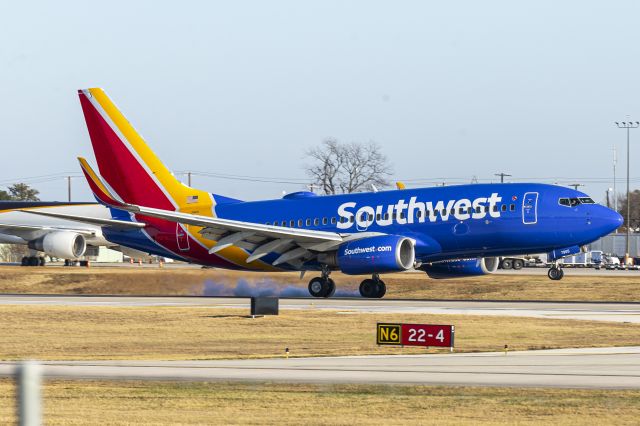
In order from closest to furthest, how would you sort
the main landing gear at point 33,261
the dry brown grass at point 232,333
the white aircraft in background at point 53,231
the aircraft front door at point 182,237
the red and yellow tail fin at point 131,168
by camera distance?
the dry brown grass at point 232,333
the aircraft front door at point 182,237
the red and yellow tail fin at point 131,168
the white aircraft in background at point 53,231
the main landing gear at point 33,261

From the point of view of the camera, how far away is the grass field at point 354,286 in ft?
182

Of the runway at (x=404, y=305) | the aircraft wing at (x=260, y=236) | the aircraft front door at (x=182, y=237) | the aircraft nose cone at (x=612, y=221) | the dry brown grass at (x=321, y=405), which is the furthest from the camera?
the aircraft front door at (x=182, y=237)

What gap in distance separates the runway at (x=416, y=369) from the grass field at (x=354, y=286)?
28.9 metres

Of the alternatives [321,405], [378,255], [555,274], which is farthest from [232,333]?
[555,274]

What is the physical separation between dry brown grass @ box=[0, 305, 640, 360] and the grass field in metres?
13.2

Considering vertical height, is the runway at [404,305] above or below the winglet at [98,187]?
below

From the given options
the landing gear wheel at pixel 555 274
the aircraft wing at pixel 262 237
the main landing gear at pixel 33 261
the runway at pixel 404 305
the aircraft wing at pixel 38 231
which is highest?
the aircraft wing at pixel 38 231

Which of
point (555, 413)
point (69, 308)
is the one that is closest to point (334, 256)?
point (69, 308)

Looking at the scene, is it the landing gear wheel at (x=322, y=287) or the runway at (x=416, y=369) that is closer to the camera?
the runway at (x=416, y=369)

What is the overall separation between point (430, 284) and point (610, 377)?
39530 mm

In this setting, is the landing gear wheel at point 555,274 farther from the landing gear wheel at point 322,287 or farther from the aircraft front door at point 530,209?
the landing gear wheel at point 322,287

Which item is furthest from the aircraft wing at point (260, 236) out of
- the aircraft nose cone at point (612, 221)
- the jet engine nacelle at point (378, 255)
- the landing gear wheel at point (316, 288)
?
the aircraft nose cone at point (612, 221)

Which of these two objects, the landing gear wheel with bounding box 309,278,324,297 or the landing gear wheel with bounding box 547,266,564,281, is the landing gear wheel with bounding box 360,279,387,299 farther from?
the landing gear wheel with bounding box 547,266,564,281

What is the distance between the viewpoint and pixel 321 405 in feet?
56.0
